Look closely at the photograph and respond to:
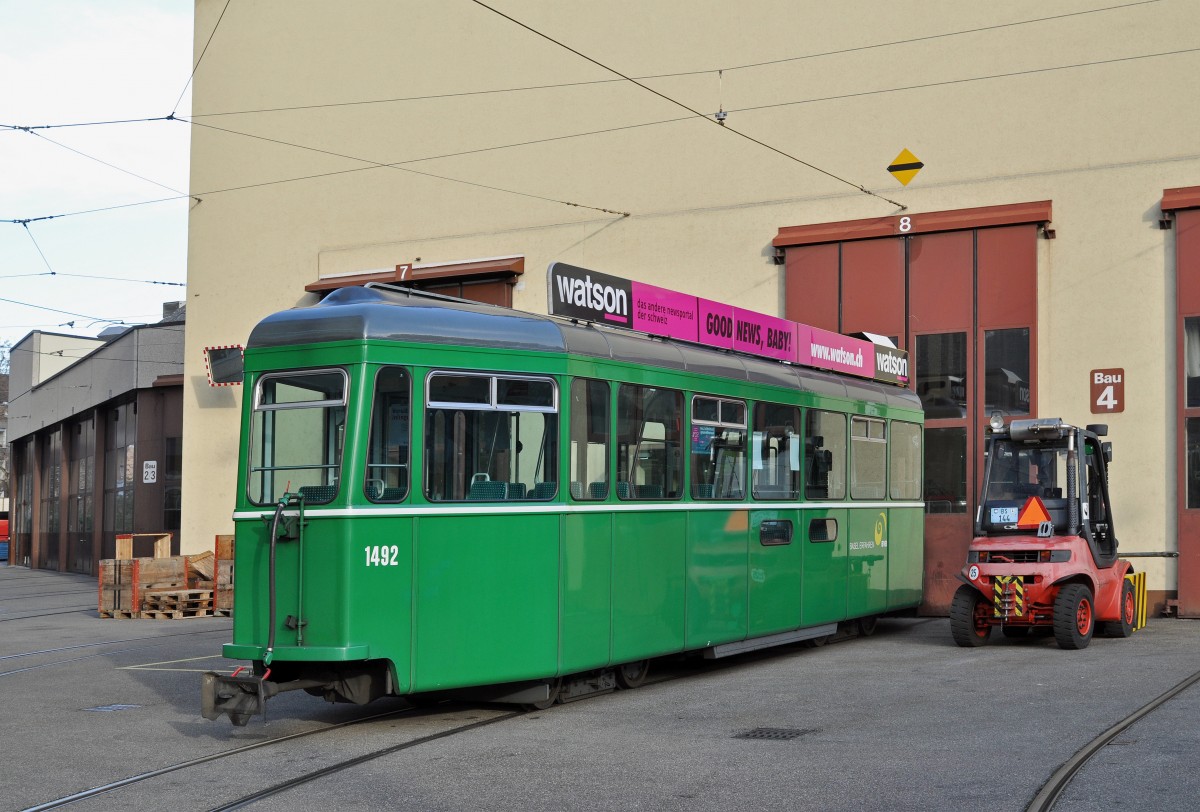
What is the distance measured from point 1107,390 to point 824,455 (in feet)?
18.4

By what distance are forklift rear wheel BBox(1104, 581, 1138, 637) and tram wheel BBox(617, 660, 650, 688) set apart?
6.14 m

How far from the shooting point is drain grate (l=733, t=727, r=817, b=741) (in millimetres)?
9398

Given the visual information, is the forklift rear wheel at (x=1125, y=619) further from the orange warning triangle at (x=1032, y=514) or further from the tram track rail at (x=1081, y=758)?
the tram track rail at (x=1081, y=758)

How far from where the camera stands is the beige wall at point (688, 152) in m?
18.5

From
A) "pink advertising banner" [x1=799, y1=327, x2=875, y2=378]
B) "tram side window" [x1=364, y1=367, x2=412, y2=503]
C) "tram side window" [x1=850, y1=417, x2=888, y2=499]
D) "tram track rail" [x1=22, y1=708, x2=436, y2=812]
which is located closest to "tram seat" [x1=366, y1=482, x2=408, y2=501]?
"tram side window" [x1=364, y1=367, x2=412, y2=503]

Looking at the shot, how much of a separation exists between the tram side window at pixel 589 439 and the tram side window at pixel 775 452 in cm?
266

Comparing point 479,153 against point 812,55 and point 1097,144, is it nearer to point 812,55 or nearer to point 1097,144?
point 812,55

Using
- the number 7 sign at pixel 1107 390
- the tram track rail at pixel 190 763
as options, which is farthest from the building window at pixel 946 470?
the tram track rail at pixel 190 763

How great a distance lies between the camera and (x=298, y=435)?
1002cm

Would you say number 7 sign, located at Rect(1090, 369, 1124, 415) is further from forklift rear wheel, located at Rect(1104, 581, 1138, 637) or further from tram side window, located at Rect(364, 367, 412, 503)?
tram side window, located at Rect(364, 367, 412, 503)

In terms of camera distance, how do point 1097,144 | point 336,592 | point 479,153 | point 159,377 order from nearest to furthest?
point 336,592 → point 1097,144 → point 479,153 → point 159,377

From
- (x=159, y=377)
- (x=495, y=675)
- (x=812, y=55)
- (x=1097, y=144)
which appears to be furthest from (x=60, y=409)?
(x=495, y=675)

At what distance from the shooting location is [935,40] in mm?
19922

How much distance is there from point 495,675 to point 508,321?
260cm
